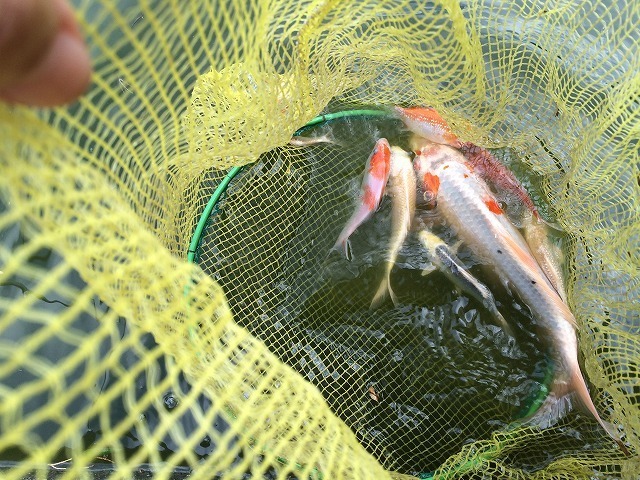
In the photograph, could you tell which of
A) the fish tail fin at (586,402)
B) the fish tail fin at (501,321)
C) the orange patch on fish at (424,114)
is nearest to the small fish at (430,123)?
the orange patch on fish at (424,114)

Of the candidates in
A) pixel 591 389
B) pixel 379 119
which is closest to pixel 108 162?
pixel 379 119

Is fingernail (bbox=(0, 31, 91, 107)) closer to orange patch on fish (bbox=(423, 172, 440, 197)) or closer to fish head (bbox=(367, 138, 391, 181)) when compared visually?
fish head (bbox=(367, 138, 391, 181))

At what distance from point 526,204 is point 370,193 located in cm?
70

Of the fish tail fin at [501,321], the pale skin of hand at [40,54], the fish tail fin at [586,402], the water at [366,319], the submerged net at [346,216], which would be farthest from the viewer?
the fish tail fin at [501,321]

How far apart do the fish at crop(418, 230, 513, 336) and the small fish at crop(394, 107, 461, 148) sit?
481 mm

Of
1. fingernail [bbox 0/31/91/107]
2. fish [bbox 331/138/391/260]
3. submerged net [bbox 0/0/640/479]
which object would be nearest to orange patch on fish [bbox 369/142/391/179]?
fish [bbox 331/138/391/260]

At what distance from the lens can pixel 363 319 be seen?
208 centimetres

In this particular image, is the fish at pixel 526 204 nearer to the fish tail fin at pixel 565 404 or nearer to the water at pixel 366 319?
the water at pixel 366 319

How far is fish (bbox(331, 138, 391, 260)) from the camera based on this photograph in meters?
2.20

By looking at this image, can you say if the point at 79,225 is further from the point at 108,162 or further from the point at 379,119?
the point at 379,119

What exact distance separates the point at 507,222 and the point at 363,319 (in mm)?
763

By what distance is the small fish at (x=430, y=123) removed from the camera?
2283mm

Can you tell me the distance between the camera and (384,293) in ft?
7.04

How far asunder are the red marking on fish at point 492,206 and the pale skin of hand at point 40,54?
1.71 meters
